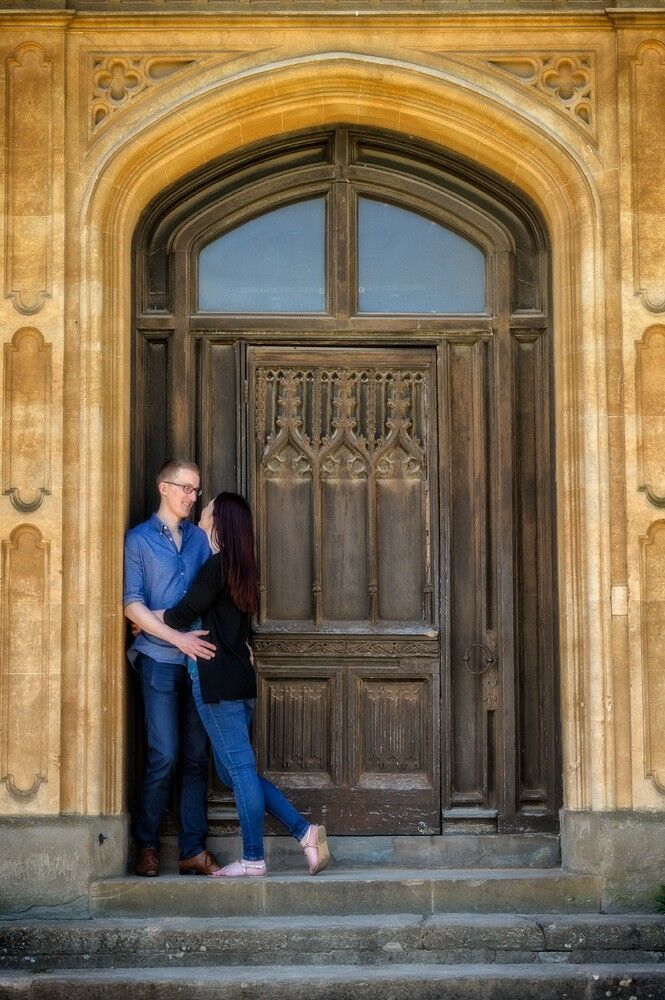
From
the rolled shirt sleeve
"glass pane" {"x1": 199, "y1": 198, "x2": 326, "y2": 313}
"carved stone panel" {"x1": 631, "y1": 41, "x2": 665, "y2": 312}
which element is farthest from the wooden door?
"carved stone panel" {"x1": 631, "y1": 41, "x2": 665, "y2": 312}

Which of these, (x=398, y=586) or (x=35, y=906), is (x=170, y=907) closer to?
(x=35, y=906)

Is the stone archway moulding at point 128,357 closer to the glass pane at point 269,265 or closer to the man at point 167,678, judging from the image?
the man at point 167,678

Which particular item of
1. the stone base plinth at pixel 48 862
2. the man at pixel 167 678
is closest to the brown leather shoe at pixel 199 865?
the man at pixel 167 678

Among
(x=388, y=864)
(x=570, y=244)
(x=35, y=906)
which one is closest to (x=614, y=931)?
(x=388, y=864)

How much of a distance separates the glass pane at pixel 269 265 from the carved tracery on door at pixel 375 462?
0.01 metres

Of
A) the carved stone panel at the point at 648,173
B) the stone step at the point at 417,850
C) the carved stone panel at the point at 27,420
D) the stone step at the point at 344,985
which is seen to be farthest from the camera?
the stone step at the point at 417,850

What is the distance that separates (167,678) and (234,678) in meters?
→ 0.44

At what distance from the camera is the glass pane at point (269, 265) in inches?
284

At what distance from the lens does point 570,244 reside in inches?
271

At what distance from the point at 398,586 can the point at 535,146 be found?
2.40 m

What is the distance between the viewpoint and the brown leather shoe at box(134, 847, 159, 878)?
6602 mm

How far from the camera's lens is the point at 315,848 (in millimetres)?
6477

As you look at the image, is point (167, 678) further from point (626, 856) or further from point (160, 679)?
point (626, 856)

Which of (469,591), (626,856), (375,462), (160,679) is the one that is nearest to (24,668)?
(160,679)
